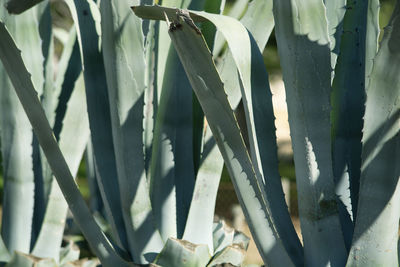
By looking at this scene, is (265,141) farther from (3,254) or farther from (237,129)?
(3,254)

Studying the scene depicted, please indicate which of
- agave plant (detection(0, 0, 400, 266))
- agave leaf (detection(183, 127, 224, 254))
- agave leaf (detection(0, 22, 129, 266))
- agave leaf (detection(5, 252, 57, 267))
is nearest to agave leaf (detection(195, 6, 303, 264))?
agave plant (detection(0, 0, 400, 266))

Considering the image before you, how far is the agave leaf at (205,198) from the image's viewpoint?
1.44m

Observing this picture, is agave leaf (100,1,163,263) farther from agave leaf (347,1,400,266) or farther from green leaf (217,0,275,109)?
agave leaf (347,1,400,266)

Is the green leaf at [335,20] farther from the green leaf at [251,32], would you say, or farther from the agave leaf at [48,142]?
the agave leaf at [48,142]

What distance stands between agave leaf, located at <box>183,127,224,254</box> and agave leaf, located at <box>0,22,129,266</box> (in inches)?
7.1

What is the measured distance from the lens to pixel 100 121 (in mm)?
1460

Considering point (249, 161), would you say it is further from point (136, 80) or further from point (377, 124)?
point (136, 80)

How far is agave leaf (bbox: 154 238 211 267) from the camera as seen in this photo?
1.31m

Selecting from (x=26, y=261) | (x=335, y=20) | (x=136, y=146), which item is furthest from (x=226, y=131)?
(x=26, y=261)

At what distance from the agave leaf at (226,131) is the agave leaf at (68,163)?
597 millimetres

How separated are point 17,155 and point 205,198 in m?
0.53

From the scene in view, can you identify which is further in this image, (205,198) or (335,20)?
(205,198)

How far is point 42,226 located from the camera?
1.64m

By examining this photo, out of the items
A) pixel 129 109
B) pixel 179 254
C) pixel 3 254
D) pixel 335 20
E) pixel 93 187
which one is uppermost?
pixel 335 20
